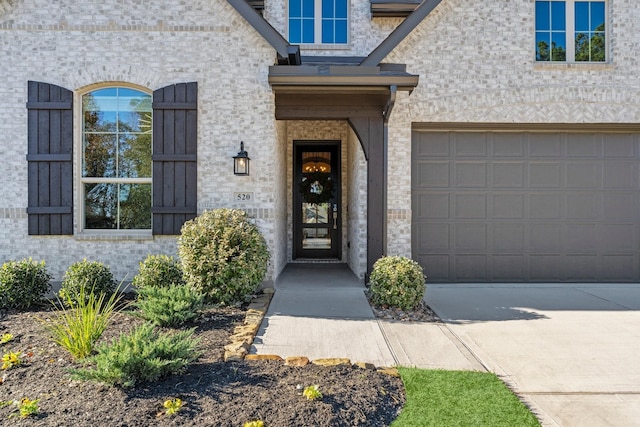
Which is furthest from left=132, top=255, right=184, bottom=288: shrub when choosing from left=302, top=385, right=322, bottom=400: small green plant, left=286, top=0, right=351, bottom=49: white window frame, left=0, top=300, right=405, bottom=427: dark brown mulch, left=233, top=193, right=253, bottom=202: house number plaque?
left=286, top=0, right=351, bottom=49: white window frame

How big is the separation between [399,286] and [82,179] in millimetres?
5574

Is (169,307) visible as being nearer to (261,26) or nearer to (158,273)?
(158,273)

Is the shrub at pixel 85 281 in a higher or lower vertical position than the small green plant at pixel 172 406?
higher

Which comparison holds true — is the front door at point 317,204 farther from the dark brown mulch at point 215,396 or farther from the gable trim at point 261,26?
the dark brown mulch at point 215,396

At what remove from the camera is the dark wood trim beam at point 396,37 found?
725 cm

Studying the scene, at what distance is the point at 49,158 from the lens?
6.87 meters

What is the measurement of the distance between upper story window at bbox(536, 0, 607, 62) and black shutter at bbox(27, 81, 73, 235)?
854 centimetres

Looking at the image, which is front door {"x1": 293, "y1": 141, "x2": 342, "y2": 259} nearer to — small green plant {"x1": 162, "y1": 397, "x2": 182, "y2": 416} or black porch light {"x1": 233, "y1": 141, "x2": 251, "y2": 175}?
black porch light {"x1": 233, "y1": 141, "x2": 251, "y2": 175}

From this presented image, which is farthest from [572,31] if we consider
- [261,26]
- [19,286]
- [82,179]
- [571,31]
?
[19,286]

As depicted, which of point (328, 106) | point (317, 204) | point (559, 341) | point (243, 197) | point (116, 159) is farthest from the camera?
point (317, 204)

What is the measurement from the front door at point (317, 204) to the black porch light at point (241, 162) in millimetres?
3727

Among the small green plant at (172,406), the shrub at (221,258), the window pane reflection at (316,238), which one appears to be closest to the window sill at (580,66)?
the window pane reflection at (316,238)

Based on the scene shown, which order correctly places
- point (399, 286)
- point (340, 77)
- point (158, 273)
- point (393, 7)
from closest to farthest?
1. point (399, 286)
2. point (158, 273)
3. point (340, 77)
4. point (393, 7)

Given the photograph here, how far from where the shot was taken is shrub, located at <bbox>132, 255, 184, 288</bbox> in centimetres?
601
